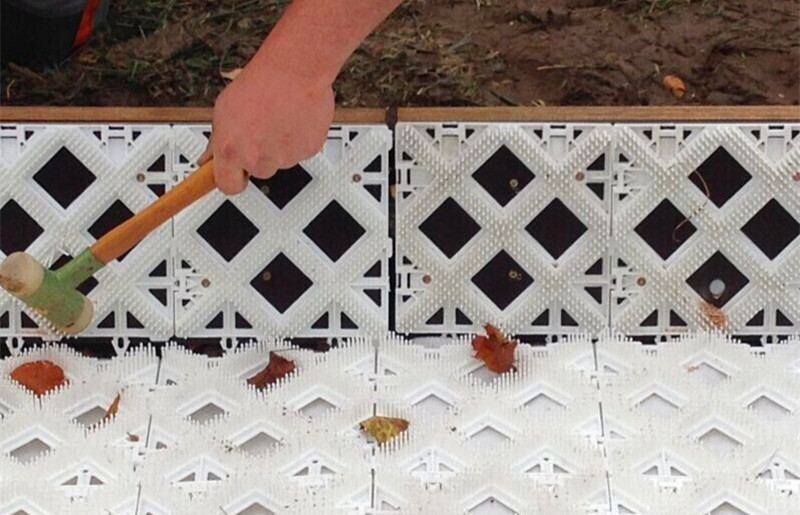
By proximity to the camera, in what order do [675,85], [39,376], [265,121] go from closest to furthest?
[265,121], [39,376], [675,85]

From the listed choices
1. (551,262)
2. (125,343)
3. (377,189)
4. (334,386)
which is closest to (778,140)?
(551,262)

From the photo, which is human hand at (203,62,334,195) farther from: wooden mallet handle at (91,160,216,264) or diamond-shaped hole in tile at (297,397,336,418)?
diamond-shaped hole in tile at (297,397,336,418)

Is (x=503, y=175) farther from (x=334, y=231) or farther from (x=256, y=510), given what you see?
(x=256, y=510)

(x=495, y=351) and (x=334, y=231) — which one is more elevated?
(x=334, y=231)

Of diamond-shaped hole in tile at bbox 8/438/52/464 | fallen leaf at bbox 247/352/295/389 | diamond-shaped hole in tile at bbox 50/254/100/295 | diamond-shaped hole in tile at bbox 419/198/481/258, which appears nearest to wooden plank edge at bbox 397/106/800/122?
diamond-shaped hole in tile at bbox 419/198/481/258

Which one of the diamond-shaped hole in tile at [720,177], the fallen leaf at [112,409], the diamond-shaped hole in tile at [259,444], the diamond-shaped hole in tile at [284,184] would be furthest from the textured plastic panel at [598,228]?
the fallen leaf at [112,409]

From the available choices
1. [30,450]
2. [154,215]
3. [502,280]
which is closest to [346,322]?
[502,280]

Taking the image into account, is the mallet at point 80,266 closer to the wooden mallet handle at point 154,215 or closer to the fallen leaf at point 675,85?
the wooden mallet handle at point 154,215
